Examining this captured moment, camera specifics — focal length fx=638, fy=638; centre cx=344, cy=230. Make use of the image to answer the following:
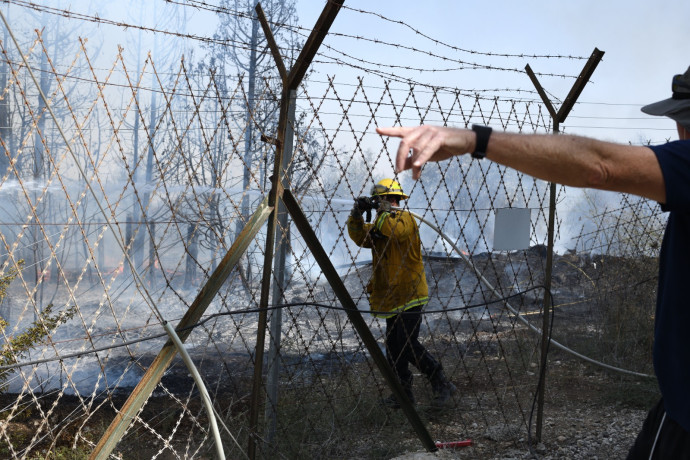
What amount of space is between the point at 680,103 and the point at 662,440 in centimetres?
103

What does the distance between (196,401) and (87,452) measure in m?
1.77

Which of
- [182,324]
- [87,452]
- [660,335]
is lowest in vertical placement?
[87,452]

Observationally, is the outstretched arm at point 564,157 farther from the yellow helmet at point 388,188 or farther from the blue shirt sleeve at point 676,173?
the yellow helmet at point 388,188

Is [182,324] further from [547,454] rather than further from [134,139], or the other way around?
[134,139]

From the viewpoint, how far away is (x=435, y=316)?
1266cm

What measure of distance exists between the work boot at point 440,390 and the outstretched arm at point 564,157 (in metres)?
4.36

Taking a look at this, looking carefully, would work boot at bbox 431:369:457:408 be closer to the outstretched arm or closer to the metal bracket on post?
the metal bracket on post

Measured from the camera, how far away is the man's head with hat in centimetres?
169

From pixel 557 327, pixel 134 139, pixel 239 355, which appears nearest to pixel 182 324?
pixel 239 355

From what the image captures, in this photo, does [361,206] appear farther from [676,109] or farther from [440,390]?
[676,109]

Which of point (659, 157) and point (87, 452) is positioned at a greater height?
point (659, 157)

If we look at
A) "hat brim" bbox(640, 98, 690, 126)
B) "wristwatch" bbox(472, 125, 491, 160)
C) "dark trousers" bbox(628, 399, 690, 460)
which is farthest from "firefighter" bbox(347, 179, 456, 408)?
"wristwatch" bbox(472, 125, 491, 160)

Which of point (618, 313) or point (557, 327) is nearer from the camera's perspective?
point (618, 313)

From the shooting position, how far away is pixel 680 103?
1710 mm
